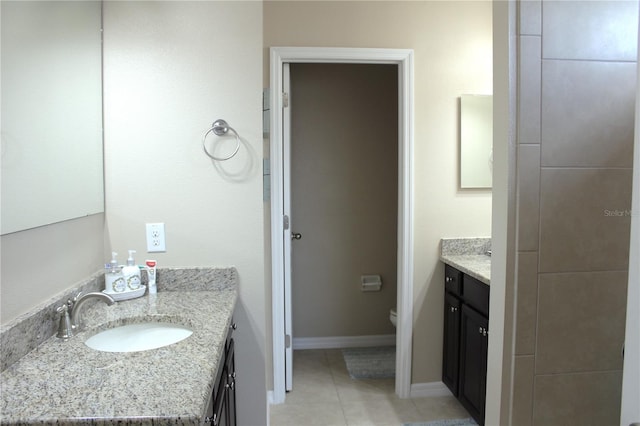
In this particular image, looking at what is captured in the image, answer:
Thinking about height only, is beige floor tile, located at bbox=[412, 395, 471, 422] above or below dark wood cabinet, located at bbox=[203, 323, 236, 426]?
below

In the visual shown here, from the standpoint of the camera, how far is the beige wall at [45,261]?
1162 millimetres

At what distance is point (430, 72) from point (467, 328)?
59.2 inches

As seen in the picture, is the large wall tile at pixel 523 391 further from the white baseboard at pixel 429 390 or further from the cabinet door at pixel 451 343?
the white baseboard at pixel 429 390

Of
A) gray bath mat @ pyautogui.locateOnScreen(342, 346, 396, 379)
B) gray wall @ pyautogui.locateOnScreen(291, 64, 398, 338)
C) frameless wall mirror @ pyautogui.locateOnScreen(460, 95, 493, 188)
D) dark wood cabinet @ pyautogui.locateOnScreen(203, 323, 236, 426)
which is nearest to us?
dark wood cabinet @ pyautogui.locateOnScreen(203, 323, 236, 426)

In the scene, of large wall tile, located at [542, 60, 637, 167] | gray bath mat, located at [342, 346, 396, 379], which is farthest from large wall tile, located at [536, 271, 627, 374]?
gray bath mat, located at [342, 346, 396, 379]

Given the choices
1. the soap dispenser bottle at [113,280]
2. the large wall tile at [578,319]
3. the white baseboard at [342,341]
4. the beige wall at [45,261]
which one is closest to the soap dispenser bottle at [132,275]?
the soap dispenser bottle at [113,280]

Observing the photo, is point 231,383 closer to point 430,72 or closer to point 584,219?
point 584,219

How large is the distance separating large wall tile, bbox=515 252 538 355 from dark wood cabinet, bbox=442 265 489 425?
704 mm

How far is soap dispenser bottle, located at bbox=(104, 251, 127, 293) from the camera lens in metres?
1.62

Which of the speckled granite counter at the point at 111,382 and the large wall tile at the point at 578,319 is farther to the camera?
the large wall tile at the point at 578,319

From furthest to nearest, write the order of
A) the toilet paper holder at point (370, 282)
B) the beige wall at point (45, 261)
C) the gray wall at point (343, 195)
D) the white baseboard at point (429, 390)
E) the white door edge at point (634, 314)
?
the toilet paper holder at point (370, 282)
the gray wall at point (343, 195)
the white baseboard at point (429, 390)
the beige wall at point (45, 261)
the white door edge at point (634, 314)

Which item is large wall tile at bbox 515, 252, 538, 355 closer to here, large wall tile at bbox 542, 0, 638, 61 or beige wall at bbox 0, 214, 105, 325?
large wall tile at bbox 542, 0, 638, 61

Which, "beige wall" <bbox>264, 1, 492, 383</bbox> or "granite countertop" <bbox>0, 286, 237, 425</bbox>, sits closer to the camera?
"granite countertop" <bbox>0, 286, 237, 425</bbox>

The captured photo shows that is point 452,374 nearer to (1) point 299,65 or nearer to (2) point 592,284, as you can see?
(2) point 592,284
